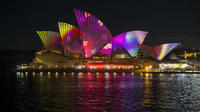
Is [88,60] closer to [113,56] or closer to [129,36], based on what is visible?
[113,56]

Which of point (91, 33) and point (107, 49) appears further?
point (107, 49)

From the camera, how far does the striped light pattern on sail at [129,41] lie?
75500 mm

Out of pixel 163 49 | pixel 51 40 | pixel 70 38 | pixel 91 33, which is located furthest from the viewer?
pixel 163 49

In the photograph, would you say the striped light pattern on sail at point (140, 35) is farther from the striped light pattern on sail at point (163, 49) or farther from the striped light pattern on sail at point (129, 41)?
the striped light pattern on sail at point (163, 49)

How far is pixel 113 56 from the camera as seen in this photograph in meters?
83.9

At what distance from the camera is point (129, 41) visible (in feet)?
254

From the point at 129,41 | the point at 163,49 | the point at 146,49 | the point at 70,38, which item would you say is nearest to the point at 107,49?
the point at 129,41

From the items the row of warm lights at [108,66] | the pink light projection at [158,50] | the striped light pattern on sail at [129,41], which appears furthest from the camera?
the row of warm lights at [108,66]

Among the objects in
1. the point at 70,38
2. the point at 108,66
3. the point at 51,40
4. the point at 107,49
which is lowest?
the point at 108,66

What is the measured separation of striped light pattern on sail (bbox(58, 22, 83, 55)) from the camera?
72481 millimetres

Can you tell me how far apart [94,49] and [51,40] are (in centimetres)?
1367

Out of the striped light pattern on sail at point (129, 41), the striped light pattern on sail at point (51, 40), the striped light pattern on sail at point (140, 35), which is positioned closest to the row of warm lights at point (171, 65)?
the striped light pattern on sail at point (129, 41)

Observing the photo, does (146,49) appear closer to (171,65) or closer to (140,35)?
(171,65)

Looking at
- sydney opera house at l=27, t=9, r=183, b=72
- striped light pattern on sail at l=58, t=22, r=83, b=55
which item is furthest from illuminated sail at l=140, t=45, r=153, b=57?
striped light pattern on sail at l=58, t=22, r=83, b=55
